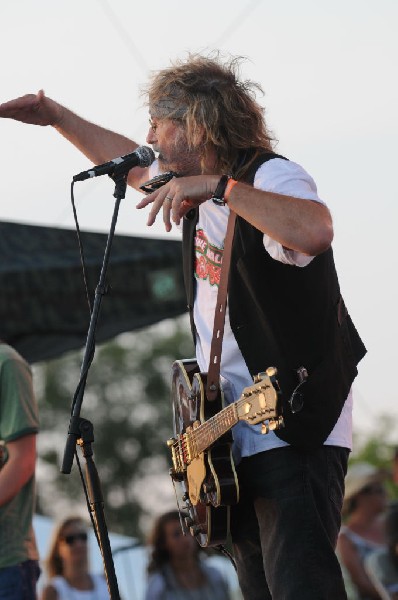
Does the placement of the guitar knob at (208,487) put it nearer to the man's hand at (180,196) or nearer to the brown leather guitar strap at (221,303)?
the brown leather guitar strap at (221,303)

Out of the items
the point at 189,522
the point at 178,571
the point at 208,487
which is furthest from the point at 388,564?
the point at 208,487

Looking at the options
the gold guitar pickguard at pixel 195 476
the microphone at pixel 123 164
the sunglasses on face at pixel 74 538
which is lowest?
the gold guitar pickguard at pixel 195 476

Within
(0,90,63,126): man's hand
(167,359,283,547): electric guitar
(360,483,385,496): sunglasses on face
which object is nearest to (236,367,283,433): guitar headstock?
(167,359,283,547): electric guitar

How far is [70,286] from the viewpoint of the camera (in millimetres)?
6023

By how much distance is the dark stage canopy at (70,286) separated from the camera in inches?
233

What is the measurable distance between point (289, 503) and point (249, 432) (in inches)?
9.1

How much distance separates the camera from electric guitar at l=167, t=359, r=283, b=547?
2973 millimetres

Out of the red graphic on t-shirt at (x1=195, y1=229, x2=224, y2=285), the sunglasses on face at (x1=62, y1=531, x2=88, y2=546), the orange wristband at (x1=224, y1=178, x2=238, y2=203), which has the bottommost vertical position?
the orange wristband at (x1=224, y1=178, x2=238, y2=203)

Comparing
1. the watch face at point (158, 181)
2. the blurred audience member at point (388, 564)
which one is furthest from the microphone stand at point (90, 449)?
the blurred audience member at point (388, 564)

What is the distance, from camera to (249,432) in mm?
3211

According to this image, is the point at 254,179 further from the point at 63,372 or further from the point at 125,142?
the point at 63,372

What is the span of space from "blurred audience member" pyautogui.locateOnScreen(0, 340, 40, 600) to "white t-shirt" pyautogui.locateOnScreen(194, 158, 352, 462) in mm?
1290

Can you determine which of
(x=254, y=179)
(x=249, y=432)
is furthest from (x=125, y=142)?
(x=249, y=432)

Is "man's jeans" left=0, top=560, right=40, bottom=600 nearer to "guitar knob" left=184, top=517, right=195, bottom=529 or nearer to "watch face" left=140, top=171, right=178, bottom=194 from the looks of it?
"guitar knob" left=184, top=517, right=195, bottom=529
